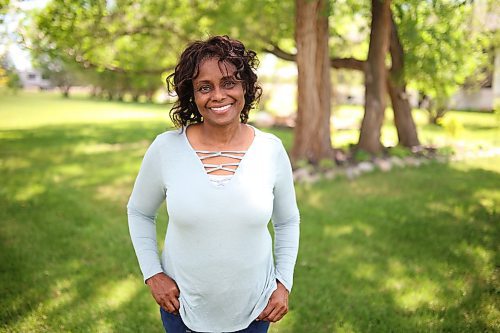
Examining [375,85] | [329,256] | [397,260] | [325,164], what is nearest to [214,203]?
[329,256]

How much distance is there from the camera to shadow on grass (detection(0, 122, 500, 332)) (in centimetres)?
387

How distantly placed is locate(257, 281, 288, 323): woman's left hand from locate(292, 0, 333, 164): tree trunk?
7263 millimetres

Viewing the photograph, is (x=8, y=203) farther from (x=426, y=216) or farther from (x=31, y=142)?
(x=31, y=142)

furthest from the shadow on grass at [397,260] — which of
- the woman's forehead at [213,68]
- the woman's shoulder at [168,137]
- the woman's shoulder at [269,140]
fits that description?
the woman's forehead at [213,68]

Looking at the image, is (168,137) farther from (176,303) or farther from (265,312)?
(265,312)

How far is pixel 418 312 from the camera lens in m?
3.96

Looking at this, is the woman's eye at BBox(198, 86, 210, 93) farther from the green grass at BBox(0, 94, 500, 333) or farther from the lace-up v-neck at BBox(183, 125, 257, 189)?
the green grass at BBox(0, 94, 500, 333)

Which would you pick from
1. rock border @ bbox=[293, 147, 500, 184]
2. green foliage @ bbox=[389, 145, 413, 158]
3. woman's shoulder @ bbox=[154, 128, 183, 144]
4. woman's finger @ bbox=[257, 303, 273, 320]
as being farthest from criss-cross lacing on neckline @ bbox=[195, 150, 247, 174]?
green foliage @ bbox=[389, 145, 413, 158]

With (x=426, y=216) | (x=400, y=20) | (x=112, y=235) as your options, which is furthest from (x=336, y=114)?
(x=112, y=235)

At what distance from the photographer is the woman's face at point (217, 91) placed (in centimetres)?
185

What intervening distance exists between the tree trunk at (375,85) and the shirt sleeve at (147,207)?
362 inches

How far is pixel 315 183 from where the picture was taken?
27.8 ft

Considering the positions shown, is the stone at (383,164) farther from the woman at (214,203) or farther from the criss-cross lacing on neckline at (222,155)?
the criss-cross lacing on neckline at (222,155)

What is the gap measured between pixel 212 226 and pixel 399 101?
1102cm
